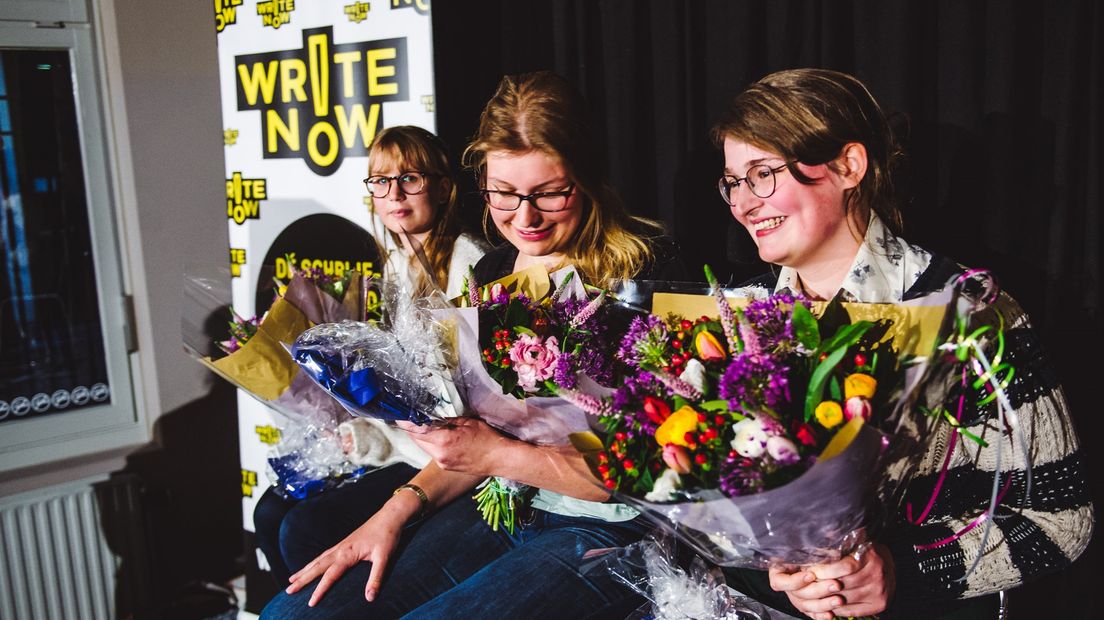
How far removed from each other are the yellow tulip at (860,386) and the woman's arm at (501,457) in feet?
1.83

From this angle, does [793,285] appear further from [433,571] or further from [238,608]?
[238,608]

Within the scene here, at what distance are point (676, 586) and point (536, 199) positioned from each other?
0.87 metres

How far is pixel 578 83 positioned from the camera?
2.37 m

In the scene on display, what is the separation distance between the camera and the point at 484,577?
4.71 ft

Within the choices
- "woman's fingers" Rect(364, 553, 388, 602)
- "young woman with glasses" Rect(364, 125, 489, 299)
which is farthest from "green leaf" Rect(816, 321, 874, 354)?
"young woman with glasses" Rect(364, 125, 489, 299)

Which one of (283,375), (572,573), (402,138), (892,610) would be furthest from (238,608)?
(892,610)

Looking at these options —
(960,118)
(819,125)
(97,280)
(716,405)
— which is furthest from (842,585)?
(97,280)

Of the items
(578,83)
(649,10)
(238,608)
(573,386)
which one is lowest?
(238,608)

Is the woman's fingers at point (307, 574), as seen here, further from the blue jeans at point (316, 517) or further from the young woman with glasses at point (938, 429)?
the young woman with glasses at point (938, 429)

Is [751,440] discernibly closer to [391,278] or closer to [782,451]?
[782,451]

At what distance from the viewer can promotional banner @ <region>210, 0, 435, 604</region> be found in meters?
2.35

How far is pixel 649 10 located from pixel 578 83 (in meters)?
0.30

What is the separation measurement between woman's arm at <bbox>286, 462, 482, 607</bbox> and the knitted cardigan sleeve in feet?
3.10

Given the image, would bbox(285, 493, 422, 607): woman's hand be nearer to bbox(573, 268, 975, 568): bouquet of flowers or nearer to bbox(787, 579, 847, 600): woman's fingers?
bbox(573, 268, 975, 568): bouquet of flowers
